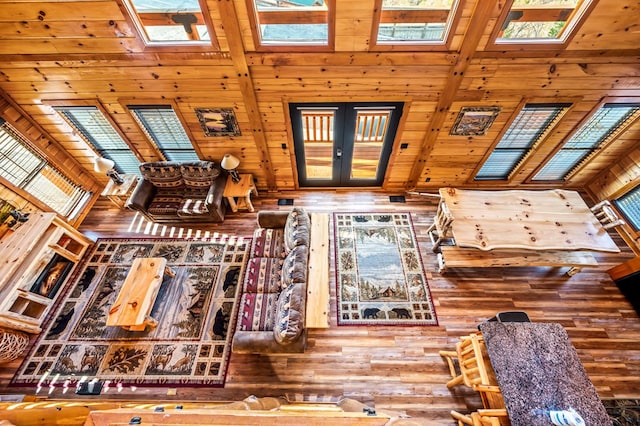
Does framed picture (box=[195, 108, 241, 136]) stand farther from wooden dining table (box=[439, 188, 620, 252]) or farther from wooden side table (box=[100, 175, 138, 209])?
wooden dining table (box=[439, 188, 620, 252])

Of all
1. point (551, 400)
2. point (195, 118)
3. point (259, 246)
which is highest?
point (195, 118)

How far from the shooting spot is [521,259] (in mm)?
3900

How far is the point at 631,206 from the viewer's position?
4.62 meters

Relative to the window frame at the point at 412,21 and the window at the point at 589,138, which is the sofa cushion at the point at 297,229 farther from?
the window at the point at 589,138

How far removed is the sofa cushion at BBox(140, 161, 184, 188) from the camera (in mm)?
4930

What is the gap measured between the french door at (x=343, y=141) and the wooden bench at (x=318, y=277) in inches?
58.3

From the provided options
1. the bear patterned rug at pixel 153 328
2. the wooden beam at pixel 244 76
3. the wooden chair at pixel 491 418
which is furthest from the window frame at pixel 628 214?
the bear patterned rug at pixel 153 328

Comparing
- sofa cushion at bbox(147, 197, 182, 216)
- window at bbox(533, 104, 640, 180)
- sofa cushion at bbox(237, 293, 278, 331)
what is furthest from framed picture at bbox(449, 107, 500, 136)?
sofa cushion at bbox(147, 197, 182, 216)

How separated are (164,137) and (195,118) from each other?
899mm

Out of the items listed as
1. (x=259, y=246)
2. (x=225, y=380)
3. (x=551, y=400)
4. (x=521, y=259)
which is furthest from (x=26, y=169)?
(x=521, y=259)

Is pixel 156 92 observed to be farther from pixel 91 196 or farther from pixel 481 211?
pixel 481 211

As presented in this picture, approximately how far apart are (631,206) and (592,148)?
121cm

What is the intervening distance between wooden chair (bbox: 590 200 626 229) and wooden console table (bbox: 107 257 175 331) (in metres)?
6.62

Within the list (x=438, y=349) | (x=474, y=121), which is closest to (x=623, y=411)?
(x=438, y=349)
